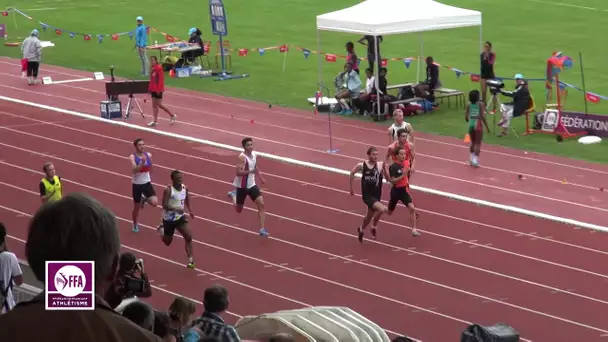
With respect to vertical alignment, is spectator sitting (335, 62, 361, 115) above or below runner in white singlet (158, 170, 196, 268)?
below

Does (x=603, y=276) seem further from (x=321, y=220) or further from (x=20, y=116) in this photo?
(x=20, y=116)

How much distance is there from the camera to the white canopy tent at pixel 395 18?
26.0 metres

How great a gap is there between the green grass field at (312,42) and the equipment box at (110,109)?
11.8 feet

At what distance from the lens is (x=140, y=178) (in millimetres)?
18031

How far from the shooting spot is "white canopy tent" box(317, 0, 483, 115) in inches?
1022

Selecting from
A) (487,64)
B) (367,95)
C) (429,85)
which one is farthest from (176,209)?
(487,64)

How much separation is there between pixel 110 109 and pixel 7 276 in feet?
56.3

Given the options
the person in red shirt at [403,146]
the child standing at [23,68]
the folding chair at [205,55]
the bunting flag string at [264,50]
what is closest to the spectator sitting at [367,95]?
the bunting flag string at [264,50]

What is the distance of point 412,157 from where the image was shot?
18.6m

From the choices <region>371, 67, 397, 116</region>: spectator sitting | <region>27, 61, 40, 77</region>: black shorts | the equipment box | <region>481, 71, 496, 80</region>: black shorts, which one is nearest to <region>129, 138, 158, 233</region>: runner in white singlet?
<region>371, 67, 397, 116</region>: spectator sitting

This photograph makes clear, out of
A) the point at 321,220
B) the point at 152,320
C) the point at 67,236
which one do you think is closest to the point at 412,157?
the point at 321,220

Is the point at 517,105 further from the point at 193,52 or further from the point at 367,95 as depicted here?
the point at 193,52

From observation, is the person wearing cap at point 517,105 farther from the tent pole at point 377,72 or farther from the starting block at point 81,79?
the starting block at point 81,79

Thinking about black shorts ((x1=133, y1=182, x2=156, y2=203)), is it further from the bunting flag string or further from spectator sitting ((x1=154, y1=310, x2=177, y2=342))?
spectator sitting ((x1=154, y1=310, x2=177, y2=342))
